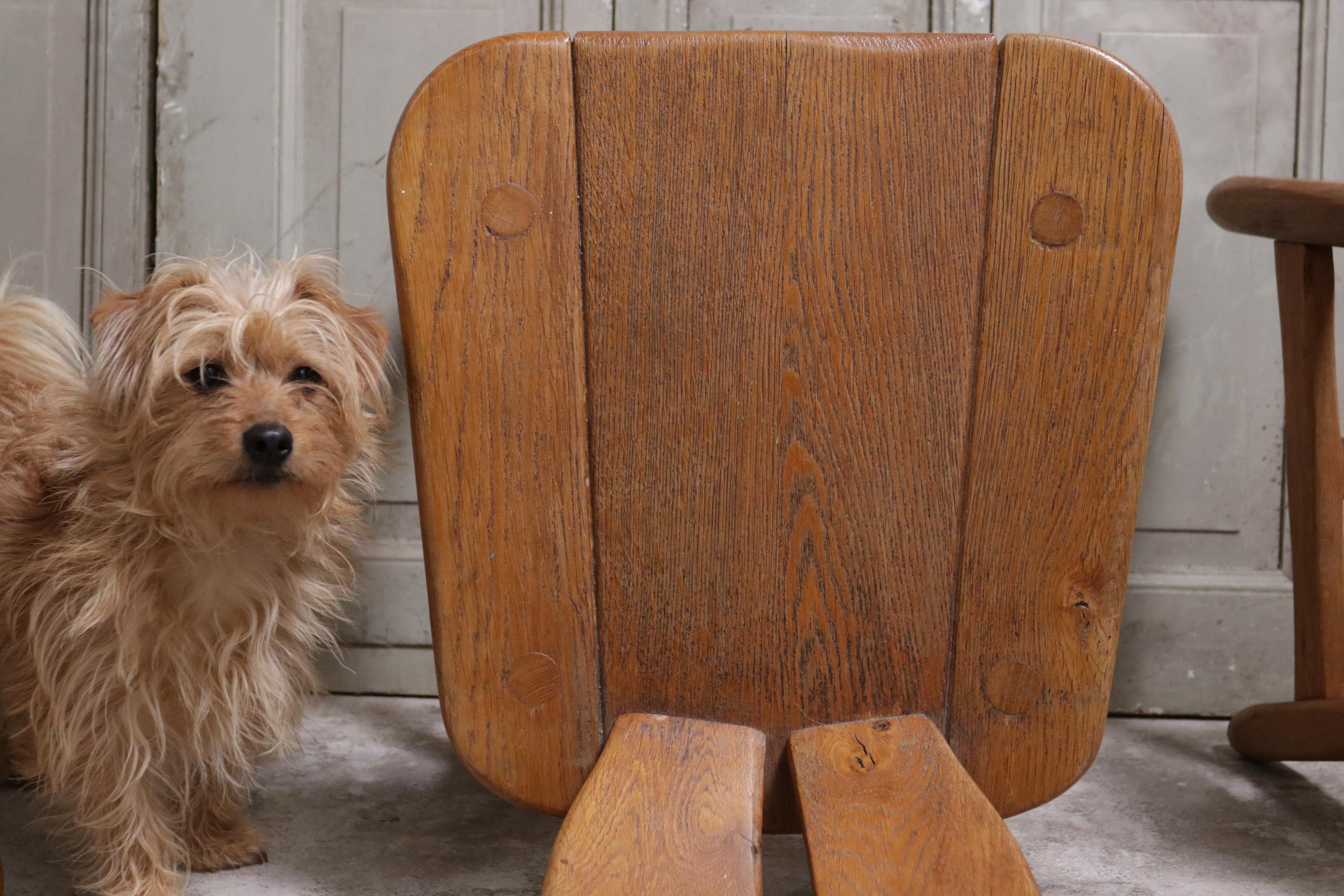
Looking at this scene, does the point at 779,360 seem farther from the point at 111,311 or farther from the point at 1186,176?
the point at 1186,176

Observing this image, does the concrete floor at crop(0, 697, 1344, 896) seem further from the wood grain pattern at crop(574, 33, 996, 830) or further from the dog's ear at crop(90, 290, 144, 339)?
the dog's ear at crop(90, 290, 144, 339)

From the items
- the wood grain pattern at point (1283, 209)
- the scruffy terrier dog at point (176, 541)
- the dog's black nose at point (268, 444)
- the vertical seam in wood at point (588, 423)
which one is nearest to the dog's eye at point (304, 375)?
the scruffy terrier dog at point (176, 541)

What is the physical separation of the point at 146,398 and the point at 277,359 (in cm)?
15

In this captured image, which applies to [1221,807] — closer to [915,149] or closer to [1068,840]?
[1068,840]

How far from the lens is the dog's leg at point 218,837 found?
129 cm

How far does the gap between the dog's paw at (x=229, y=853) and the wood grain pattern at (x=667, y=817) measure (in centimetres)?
55

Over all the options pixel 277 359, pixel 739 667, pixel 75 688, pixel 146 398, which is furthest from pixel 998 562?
pixel 75 688

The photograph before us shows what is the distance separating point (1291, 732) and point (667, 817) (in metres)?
1.14

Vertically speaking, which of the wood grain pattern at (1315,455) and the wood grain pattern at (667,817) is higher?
the wood grain pattern at (1315,455)

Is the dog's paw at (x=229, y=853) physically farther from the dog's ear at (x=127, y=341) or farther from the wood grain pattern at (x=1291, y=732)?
the wood grain pattern at (x=1291, y=732)

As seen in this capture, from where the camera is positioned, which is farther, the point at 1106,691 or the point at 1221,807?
the point at 1221,807

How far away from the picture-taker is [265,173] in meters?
1.82

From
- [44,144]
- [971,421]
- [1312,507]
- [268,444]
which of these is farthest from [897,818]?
[44,144]

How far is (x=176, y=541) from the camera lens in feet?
3.79
